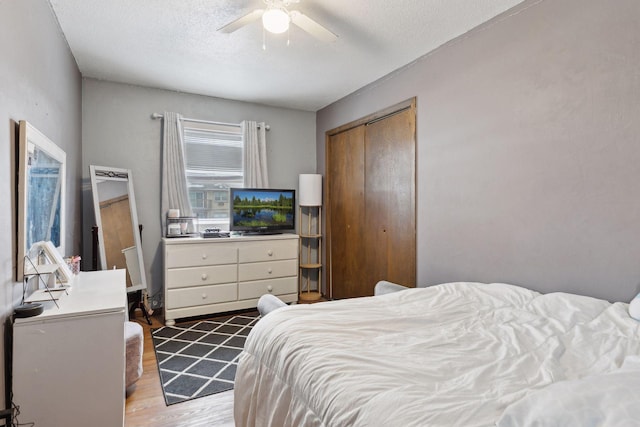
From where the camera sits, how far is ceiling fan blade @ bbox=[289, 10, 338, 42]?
2033mm

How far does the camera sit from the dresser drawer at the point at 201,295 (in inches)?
137

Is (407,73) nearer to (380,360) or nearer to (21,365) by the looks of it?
(380,360)

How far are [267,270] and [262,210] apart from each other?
718mm

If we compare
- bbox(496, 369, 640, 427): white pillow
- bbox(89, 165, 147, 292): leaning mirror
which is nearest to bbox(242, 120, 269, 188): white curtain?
bbox(89, 165, 147, 292): leaning mirror

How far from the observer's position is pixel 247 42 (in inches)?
106

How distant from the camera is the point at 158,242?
3.87m

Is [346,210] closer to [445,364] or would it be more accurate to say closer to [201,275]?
[201,275]

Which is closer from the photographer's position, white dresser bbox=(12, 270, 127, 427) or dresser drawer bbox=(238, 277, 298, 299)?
white dresser bbox=(12, 270, 127, 427)

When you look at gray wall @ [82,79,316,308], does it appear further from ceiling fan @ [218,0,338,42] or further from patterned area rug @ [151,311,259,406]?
ceiling fan @ [218,0,338,42]

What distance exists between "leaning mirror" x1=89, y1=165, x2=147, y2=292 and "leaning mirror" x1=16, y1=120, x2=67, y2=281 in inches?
35.8

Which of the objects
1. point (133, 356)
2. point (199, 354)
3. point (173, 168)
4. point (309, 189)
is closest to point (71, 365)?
point (133, 356)

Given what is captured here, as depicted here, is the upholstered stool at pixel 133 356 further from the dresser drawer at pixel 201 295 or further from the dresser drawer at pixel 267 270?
the dresser drawer at pixel 267 270

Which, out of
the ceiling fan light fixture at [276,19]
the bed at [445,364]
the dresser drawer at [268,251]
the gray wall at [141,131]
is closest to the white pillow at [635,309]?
the bed at [445,364]

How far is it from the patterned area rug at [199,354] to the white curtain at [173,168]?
1.18 meters
